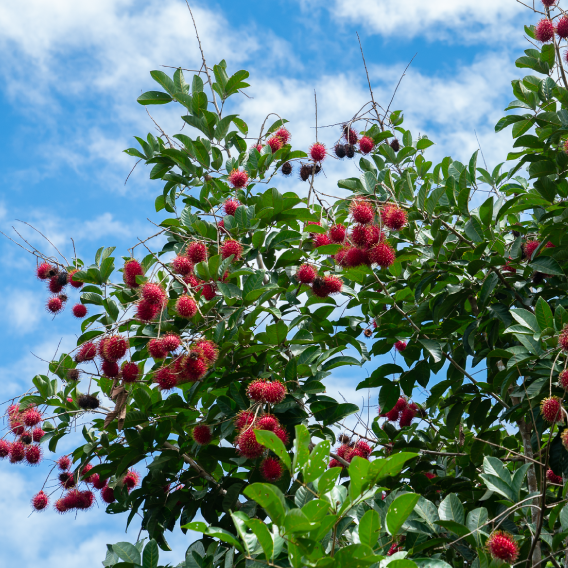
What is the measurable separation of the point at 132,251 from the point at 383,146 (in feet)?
6.69

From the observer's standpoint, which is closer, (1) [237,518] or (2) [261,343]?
(1) [237,518]

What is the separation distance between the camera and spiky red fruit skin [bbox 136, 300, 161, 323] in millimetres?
2912

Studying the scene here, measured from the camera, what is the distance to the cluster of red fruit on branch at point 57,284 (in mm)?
3822

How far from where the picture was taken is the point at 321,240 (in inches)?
138

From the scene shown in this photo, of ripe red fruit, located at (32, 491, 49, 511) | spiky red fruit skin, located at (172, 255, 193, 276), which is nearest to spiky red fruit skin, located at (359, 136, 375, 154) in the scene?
spiky red fruit skin, located at (172, 255, 193, 276)

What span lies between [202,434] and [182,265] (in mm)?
854

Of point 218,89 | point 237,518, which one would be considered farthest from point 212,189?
point 237,518

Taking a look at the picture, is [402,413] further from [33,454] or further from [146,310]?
[33,454]

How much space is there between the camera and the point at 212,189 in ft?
14.0

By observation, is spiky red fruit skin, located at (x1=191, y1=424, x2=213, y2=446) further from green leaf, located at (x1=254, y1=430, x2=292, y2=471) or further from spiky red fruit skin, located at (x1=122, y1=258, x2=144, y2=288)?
green leaf, located at (x1=254, y1=430, x2=292, y2=471)

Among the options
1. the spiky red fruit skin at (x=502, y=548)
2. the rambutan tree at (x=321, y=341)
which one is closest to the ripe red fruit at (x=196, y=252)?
the rambutan tree at (x=321, y=341)

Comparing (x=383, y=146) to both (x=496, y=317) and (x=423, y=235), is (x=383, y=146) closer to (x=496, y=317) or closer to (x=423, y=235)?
(x=423, y=235)

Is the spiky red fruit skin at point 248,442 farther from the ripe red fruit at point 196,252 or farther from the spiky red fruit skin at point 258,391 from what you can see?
the ripe red fruit at point 196,252

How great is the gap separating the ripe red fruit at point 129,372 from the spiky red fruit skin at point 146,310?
10.7 inches
